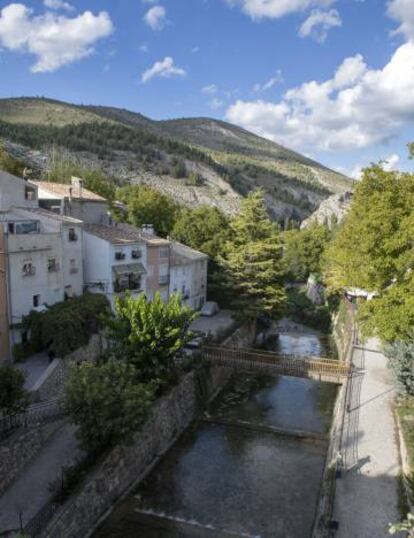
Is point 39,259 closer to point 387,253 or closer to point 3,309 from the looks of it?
point 3,309

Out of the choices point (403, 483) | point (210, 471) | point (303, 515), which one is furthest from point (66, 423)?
point (403, 483)

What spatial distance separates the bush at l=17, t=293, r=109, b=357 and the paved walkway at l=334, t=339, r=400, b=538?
15.1m

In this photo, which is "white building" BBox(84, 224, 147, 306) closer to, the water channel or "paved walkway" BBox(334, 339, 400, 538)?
the water channel

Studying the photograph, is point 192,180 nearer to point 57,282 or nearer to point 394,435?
point 57,282

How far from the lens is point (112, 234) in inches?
1423

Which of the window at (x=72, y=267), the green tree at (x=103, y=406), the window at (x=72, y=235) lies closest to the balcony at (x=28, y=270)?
the window at (x=72, y=267)

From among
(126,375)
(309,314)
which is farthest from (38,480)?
(309,314)

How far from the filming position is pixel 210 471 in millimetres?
23234

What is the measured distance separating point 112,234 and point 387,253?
21231 mm

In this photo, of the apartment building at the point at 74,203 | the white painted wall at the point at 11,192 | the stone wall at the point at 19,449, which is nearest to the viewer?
the stone wall at the point at 19,449

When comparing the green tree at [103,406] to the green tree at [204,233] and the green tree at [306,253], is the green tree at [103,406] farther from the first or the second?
the green tree at [306,253]

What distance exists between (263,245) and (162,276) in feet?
31.8

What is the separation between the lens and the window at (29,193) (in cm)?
3236

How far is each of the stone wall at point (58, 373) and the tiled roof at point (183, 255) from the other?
13.9m
